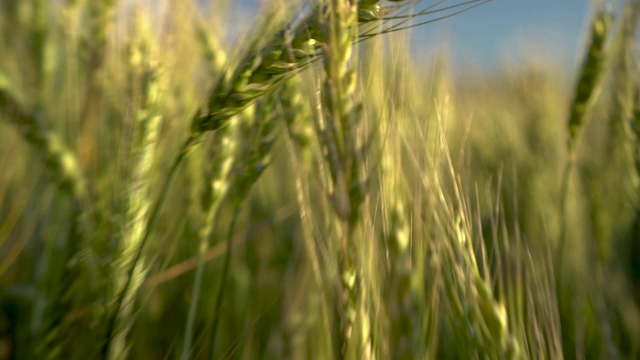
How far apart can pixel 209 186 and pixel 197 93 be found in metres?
0.54

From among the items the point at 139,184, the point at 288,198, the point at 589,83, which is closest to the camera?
the point at 139,184

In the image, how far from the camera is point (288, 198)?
1405mm

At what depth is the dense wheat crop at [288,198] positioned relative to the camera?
20.8 inches

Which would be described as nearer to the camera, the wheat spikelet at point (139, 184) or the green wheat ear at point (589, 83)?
the wheat spikelet at point (139, 184)

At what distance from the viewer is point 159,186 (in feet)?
2.75

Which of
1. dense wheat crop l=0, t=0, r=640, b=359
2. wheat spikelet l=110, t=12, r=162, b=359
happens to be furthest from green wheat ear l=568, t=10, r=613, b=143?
wheat spikelet l=110, t=12, r=162, b=359

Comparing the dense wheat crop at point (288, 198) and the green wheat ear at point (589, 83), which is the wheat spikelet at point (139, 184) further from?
the green wheat ear at point (589, 83)

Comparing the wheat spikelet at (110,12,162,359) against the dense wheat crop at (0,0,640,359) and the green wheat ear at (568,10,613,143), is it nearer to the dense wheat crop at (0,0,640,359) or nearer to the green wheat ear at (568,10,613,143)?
the dense wheat crop at (0,0,640,359)

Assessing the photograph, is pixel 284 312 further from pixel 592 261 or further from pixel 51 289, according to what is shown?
pixel 592 261

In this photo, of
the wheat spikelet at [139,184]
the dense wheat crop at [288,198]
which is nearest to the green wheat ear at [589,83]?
the dense wheat crop at [288,198]

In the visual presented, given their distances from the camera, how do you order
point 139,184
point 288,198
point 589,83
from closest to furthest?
Answer: 1. point 139,184
2. point 589,83
3. point 288,198

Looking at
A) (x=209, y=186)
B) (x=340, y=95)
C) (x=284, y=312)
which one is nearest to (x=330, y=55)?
(x=340, y=95)

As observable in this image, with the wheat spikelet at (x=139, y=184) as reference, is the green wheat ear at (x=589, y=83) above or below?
below

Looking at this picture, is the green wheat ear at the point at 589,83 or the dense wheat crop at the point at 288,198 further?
the green wheat ear at the point at 589,83
